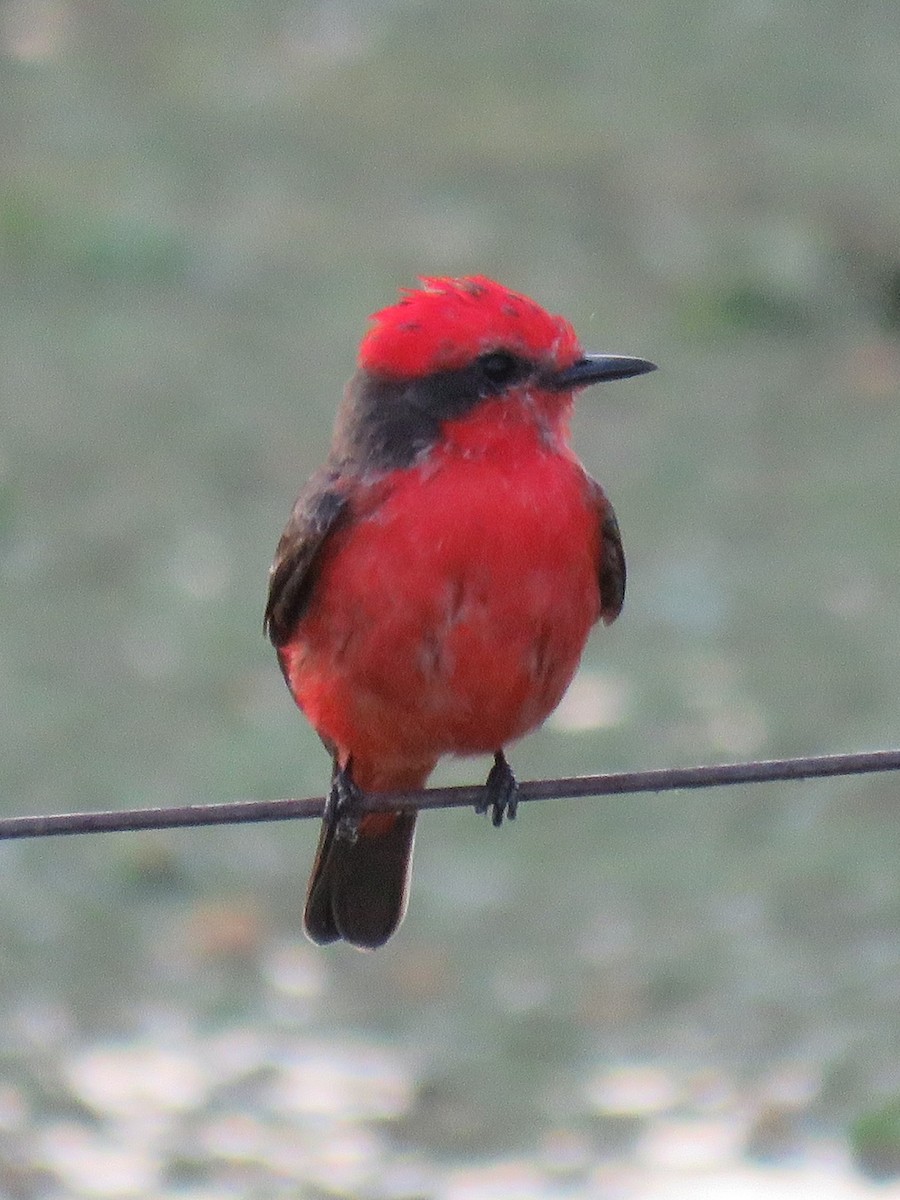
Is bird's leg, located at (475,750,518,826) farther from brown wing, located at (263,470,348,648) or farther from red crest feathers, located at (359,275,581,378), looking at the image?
red crest feathers, located at (359,275,581,378)

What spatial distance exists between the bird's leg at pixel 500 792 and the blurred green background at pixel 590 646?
1897mm

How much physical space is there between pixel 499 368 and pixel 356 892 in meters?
1.20

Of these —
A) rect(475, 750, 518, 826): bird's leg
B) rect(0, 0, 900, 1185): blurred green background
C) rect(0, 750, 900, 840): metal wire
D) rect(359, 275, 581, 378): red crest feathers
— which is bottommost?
rect(0, 750, 900, 840): metal wire

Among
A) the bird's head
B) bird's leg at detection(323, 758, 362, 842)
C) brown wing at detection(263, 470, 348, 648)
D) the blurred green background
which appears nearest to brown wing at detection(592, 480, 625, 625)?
the bird's head

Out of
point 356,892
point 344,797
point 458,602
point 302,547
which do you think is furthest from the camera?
point 356,892

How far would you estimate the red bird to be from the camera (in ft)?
16.1

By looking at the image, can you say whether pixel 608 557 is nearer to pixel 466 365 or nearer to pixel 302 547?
pixel 466 365

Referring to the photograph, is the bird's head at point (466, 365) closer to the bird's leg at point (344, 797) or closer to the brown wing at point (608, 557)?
the brown wing at point (608, 557)

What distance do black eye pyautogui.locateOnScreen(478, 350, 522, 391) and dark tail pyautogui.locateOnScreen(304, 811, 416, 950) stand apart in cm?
101

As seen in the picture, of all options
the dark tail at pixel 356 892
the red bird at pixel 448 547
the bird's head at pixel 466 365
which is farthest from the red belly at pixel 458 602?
the dark tail at pixel 356 892

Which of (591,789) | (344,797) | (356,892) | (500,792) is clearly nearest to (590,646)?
(356,892)

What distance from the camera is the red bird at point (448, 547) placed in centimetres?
490

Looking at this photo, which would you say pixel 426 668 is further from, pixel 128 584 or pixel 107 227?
pixel 107 227

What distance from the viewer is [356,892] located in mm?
5594
